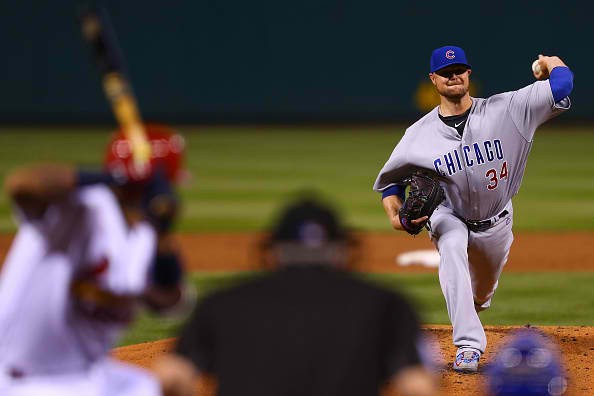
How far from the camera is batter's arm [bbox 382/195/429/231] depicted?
19.4 feet

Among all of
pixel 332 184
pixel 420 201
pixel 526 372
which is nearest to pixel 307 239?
pixel 526 372

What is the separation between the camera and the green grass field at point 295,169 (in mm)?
13641

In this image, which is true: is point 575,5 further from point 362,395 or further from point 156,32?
point 362,395

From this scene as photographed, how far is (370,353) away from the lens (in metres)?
A: 2.33

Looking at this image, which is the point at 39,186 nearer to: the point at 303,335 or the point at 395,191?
the point at 303,335

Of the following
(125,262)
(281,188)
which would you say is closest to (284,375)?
(125,262)

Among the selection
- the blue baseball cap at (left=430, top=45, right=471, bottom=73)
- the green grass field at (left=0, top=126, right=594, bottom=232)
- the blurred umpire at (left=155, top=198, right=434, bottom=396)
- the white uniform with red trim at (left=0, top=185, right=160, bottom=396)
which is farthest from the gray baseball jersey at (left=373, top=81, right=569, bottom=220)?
the green grass field at (left=0, top=126, right=594, bottom=232)

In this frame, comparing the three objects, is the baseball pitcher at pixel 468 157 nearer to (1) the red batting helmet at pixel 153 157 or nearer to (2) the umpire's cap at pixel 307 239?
(1) the red batting helmet at pixel 153 157

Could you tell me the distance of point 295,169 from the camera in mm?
18750

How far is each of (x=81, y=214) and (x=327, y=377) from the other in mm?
1066

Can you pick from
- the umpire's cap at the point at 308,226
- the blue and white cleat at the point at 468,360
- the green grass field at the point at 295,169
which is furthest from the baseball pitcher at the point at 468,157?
the green grass field at the point at 295,169

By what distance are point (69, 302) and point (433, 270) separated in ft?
22.5

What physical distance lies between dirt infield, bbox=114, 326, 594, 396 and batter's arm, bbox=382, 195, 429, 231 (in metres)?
0.79

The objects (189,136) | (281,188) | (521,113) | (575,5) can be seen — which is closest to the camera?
(521,113)
